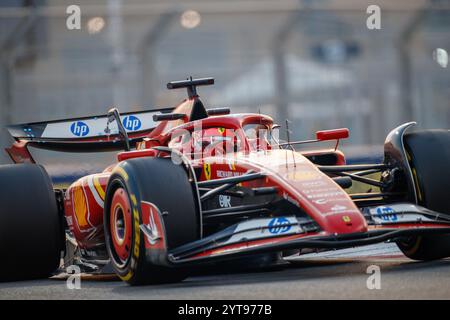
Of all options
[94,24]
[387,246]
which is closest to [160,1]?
[94,24]

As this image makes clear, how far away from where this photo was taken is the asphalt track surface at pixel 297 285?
5.68m

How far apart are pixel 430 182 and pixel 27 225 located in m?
3.05

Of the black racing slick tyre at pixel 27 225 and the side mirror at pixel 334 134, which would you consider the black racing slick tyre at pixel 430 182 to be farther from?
the black racing slick tyre at pixel 27 225

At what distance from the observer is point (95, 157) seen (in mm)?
12633

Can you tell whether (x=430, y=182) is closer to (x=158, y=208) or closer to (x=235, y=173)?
(x=235, y=173)

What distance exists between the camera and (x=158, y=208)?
6.77 metres

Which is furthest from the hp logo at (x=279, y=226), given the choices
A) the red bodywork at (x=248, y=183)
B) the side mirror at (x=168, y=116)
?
the side mirror at (x=168, y=116)

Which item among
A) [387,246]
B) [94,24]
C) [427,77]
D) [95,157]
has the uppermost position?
[94,24]

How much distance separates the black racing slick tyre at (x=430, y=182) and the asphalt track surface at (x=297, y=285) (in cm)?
11

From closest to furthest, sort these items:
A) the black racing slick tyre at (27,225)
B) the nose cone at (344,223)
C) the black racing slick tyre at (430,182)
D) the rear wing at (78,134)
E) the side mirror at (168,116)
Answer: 1. the nose cone at (344,223)
2. the black racing slick tyre at (430,182)
3. the black racing slick tyre at (27,225)
4. the side mirror at (168,116)
5. the rear wing at (78,134)

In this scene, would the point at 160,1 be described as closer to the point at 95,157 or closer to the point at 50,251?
the point at 95,157

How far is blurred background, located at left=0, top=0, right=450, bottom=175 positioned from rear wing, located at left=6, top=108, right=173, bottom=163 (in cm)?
306

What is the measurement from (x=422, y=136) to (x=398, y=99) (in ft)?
19.2

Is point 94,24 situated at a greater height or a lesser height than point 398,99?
greater
